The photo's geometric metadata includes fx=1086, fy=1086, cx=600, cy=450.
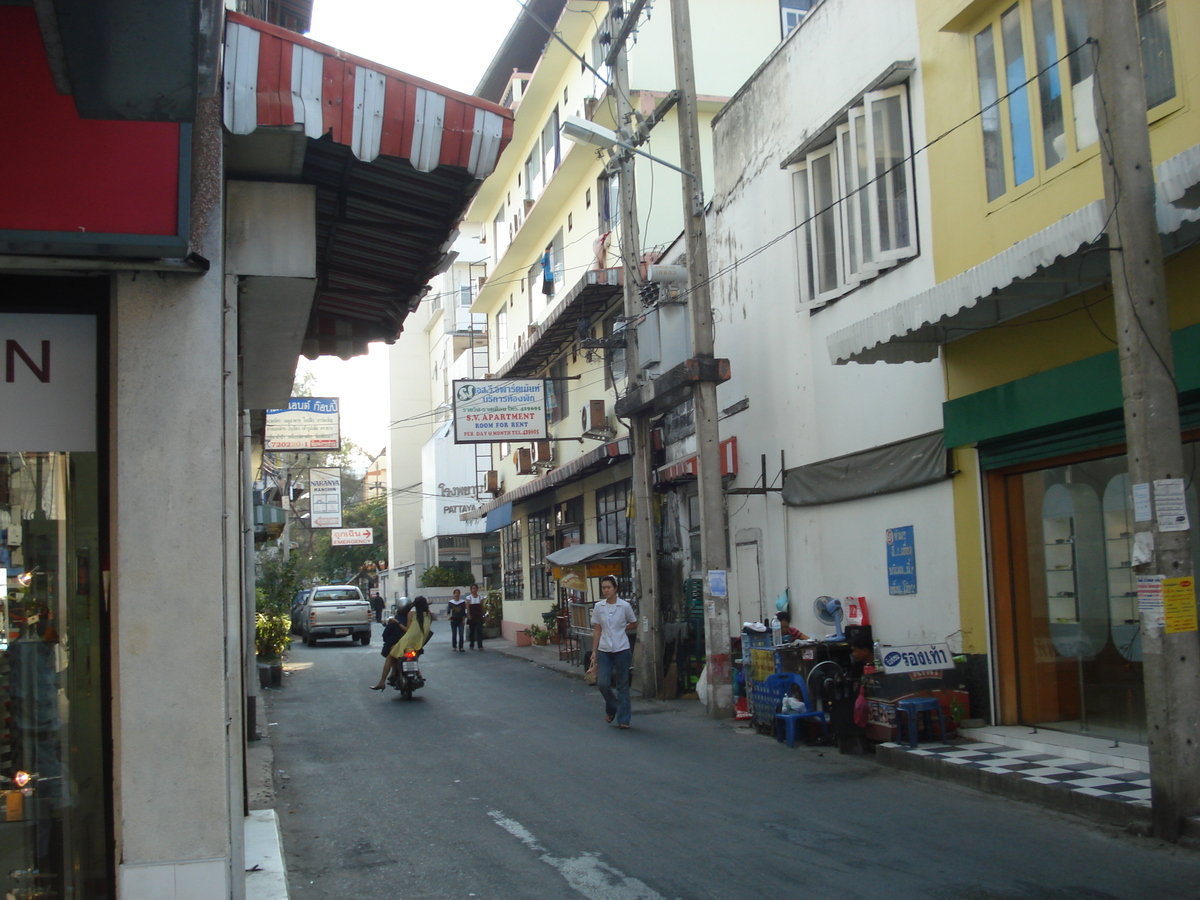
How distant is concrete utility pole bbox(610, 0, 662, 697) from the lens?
16734 millimetres

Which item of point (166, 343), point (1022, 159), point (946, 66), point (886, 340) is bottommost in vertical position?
point (166, 343)

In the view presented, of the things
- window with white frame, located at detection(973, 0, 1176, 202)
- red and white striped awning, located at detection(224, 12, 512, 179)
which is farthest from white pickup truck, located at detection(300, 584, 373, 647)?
red and white striped awning, located at detection(224, 12, 512, 179)

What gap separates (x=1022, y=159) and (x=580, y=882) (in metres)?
7.65

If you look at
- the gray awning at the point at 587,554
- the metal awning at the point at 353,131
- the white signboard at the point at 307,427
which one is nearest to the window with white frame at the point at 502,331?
the white signboard at the point at 307,427

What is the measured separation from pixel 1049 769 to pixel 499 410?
15.5m

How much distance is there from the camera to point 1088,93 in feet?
30.5

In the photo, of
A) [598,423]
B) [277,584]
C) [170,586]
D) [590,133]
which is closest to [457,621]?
[277,584]

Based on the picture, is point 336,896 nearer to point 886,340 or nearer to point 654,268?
point 886,340

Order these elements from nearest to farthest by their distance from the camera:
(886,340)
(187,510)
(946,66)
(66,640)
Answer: (187,510)
(66,640)
(886,340)
(946,66)

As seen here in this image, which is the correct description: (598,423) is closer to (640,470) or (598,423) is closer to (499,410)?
(499,410)

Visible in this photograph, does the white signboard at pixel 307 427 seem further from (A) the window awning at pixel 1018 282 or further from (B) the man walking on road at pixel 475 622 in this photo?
(A) the window awning at pixel 1018 282

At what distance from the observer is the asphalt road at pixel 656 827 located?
6.29 meters

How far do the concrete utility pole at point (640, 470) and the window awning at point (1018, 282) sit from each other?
20.3ft

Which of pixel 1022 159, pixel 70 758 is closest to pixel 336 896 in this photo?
pixel 70 758
